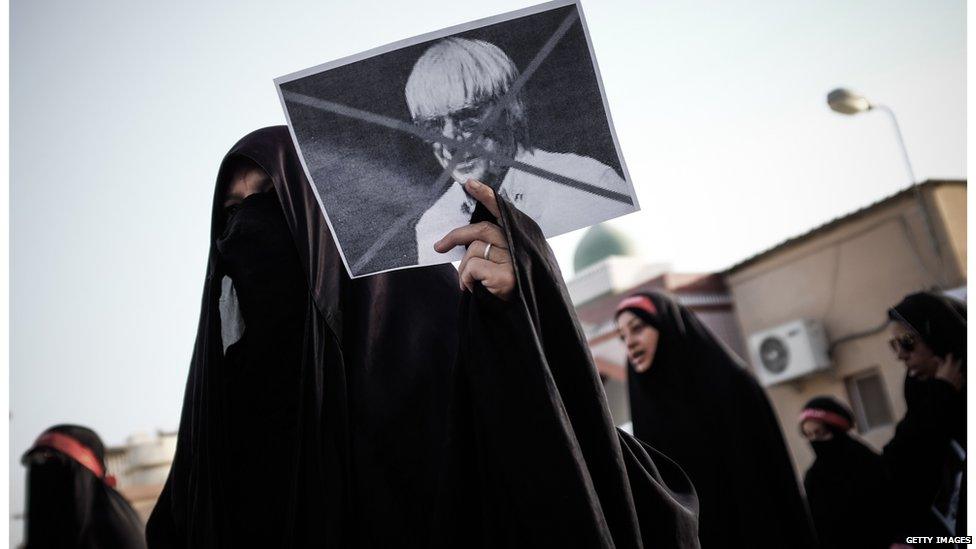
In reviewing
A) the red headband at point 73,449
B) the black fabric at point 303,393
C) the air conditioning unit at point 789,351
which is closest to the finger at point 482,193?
the black fabric at point 303,393

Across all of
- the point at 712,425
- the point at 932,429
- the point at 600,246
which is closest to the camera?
the point at 932,429

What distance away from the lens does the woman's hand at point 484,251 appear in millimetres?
1385

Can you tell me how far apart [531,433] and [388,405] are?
1.41 ft

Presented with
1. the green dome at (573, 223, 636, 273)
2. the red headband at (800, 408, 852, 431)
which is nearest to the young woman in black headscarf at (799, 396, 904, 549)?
the red headband at (800, 408, 852, 431)

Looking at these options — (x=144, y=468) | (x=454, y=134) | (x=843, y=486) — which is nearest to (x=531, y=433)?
(x=454, y=134)

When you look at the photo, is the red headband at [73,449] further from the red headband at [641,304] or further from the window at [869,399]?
the window at [869,399]

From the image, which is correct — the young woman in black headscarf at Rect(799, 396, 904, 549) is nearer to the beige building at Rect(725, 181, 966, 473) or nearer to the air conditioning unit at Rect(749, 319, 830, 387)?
the beige building at Rect(725, 181, 966, 473)

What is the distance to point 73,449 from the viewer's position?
163 inches

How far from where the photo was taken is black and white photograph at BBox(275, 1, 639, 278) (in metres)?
1.41

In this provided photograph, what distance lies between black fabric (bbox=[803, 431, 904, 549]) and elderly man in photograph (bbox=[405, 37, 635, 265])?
304 centimetres

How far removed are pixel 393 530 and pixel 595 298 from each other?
57.7ft

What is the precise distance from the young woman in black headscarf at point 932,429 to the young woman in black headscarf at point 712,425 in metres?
0.46

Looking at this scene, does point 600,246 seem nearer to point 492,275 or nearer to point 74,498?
point 74,498

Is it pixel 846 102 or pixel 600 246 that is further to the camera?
pixel 600 246
